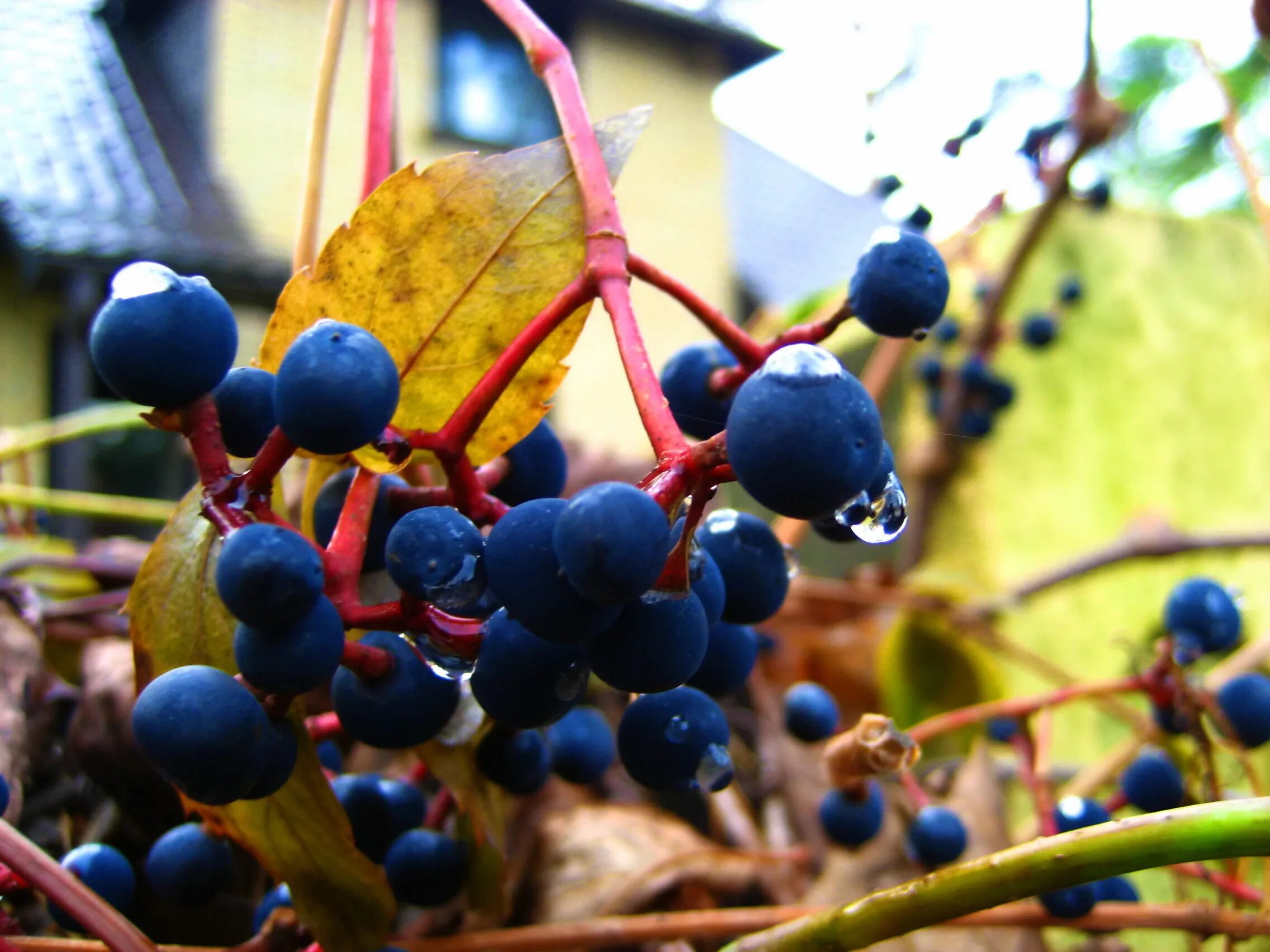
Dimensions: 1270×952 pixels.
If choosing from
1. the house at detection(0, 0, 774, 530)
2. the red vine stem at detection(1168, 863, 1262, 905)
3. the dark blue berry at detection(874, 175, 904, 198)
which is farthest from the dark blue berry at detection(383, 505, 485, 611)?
the house at detection(0, 0, 774, 530)

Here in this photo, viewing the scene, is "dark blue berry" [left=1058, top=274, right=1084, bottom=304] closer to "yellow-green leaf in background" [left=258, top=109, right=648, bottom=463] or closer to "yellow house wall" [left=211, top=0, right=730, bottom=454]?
"yellow-green leaf in background" [left=258, top=109, right=648, bottom=463]

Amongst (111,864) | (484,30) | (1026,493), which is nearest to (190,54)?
(484,30)

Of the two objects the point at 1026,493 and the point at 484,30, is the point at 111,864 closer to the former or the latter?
the point at 1026,493

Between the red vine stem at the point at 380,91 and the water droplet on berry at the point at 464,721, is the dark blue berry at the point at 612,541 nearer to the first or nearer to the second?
the water droplet on berry at the point at 464,721

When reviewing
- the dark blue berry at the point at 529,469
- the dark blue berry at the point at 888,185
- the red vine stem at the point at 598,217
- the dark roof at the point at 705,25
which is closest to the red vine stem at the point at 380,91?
the red vine stem at the point at 598,217

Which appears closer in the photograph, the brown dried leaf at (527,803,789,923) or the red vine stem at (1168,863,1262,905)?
the red vine stem at (1168,863,1262,905)

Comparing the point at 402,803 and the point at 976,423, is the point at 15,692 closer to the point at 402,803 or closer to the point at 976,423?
the point at 402,803
